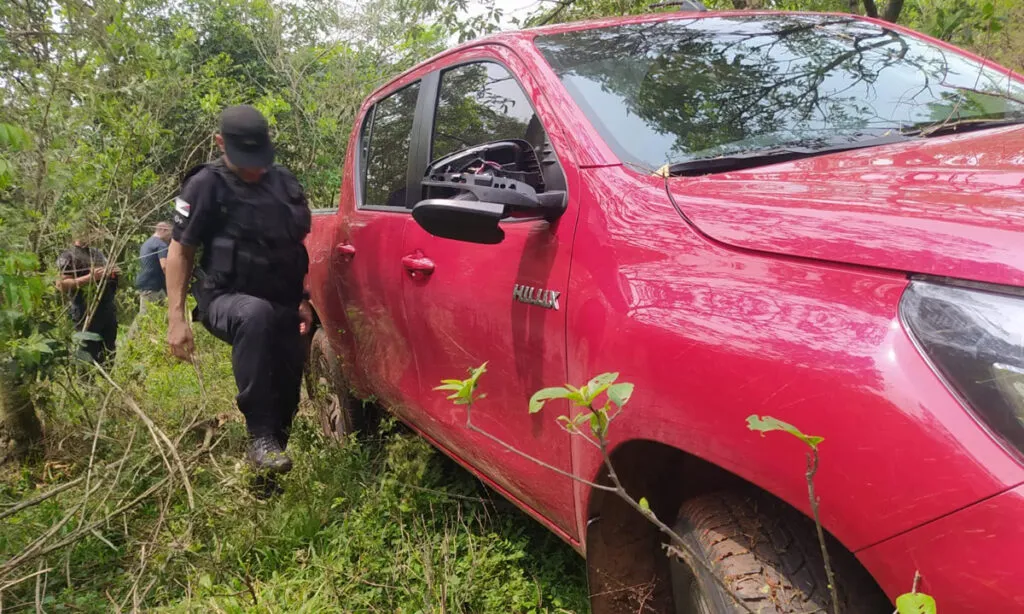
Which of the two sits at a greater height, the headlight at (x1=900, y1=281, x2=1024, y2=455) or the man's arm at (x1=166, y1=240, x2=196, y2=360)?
the headlight at (x1=900, y1=281, x2=1024, y2=455)

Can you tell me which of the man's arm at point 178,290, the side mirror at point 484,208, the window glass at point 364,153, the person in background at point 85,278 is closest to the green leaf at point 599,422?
the side mirror at point 484,208

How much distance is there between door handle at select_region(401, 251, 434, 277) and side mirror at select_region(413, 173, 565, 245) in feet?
1.89

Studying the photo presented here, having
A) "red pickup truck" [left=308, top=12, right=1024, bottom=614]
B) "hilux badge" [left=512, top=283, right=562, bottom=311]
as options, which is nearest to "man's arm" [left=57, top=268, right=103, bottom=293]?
"red pickup truck" [left=308, top=12, right=1024, bottom=614]

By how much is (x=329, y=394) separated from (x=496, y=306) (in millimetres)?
2267

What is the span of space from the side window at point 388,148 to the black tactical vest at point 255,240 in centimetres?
38

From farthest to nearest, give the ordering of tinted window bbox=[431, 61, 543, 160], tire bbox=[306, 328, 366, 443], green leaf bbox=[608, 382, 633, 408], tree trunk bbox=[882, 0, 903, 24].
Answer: tree trunk bbox=[882, 0, 903, 24], tire bbox=[306, 328, 366, 443], tinted window bbox=[431, 61, 543, 160], green leaf bbox=[608, 382, 633, 408]

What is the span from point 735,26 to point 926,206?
1.53 meters

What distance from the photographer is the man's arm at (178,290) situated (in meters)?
3.43

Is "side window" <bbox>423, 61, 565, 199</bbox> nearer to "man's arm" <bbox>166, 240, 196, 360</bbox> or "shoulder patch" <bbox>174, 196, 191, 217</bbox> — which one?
"shoulder patch" <bbox>174, 196, 191, 217</bbox>

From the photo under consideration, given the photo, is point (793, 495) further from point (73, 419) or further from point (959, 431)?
point (73, 419)

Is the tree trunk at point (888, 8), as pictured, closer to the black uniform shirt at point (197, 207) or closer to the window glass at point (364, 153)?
the window glass at point (364, 153)

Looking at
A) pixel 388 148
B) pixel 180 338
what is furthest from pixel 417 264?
pixel 180 338

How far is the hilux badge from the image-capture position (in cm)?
190

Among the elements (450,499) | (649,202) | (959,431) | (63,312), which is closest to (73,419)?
(63,312)
